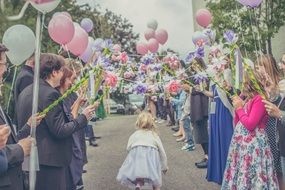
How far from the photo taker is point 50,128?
4.56 metres

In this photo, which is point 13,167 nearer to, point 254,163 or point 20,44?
point 20,44

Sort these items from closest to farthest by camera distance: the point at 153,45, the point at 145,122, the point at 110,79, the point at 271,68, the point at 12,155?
the point at 12,155 → the point at 271,68 → the point at 110,79 → the point at 145,122 → the point at 153,45

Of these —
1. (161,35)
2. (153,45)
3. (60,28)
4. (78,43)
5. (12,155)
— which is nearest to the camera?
(12,155)

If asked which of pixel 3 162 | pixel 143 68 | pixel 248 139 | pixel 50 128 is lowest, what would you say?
pixel 248 139

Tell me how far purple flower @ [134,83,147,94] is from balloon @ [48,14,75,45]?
1765 mm

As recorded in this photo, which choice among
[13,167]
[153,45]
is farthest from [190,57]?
[153,45]

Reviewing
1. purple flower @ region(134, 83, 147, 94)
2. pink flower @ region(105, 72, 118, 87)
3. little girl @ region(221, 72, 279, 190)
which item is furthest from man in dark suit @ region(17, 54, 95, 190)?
purple flower @ region(134, 83, 147, 94)

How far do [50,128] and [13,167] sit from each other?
2.80 ft

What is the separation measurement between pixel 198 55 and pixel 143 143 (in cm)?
167

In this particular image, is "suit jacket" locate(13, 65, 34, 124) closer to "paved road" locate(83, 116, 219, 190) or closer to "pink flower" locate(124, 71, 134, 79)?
"pink flower" locate(124, 71, 134, 79)

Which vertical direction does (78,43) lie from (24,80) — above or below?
above

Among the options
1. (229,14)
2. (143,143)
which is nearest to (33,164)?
(143,143)

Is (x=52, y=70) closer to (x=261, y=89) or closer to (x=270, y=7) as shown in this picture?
(x=261, y=89)

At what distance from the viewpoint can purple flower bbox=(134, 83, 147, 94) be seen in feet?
25.1
